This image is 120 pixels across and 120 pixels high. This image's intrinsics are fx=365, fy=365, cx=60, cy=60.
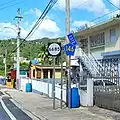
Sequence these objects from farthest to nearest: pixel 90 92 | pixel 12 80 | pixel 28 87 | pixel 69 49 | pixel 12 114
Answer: pixel 12 80 → pixel 28 87 → pixel 90 92 → pixel 69 49 → pixel 12 114

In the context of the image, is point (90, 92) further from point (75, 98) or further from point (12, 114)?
point (12, 114)

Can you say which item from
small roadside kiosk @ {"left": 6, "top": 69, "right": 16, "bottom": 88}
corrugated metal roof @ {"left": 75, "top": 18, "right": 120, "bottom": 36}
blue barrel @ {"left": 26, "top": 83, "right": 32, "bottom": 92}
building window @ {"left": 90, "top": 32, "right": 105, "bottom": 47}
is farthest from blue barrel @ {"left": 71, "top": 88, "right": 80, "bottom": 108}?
small roadside kiosk @ {"left": 6, "top": 69, "right": 16, "bottom": 88}

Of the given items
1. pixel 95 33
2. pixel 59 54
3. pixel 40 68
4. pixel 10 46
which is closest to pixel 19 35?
pixel 40 68

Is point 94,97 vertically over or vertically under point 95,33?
under

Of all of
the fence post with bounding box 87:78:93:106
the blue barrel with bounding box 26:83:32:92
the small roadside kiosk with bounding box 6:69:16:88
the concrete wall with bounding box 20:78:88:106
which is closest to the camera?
the fence post with bounding box 87:78:93:106

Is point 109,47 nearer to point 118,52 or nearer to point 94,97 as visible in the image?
point 118,52

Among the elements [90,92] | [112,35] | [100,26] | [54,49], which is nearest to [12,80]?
[100,26]

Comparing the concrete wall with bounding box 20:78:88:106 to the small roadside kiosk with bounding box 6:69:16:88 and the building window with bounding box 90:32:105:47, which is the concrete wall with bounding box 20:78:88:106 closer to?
the building window with bounding box 90:32:105:47

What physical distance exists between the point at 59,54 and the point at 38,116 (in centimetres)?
375

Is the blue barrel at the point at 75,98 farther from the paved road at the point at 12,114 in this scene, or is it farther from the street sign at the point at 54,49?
the paved road at the point at 12,114

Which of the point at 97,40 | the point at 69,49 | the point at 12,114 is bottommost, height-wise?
the point at 12,114

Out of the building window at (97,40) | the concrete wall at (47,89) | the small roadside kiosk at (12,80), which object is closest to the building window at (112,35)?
the building window at (97,40)

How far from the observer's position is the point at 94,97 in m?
17.4

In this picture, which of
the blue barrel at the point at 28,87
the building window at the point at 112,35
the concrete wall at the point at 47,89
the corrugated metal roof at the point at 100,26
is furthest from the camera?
the blue barrel at the point at 28,87
